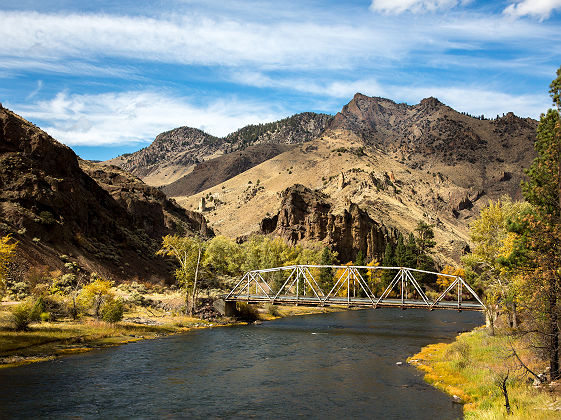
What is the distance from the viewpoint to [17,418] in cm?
2225

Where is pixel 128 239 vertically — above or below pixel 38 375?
above

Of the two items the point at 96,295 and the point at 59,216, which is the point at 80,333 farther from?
the point at 59,216

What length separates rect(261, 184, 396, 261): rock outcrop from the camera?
13200cm

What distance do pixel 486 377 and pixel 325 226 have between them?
104007 millimetres

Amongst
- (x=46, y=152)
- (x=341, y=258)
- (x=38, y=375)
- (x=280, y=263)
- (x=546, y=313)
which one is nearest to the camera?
(x=546, y=313)

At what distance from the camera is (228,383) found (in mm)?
31344

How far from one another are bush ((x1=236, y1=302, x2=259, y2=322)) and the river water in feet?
60.9

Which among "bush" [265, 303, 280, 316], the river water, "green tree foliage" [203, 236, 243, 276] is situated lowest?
"bush" [265, 303, 280, 316]

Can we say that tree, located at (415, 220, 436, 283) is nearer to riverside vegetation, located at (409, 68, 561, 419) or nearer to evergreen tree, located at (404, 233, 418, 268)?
evergreen tree, located at (404, 233, 418, 268)

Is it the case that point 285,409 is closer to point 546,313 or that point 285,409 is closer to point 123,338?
point 546,313

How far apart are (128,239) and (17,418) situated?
70.5 m

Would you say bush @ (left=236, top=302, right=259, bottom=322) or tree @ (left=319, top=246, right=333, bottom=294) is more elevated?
tree @ (left=319, top=246, right=333, bottom=294)

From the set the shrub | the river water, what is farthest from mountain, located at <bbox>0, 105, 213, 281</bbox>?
the river water

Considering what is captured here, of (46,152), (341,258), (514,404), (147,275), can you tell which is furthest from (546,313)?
(341,258)
